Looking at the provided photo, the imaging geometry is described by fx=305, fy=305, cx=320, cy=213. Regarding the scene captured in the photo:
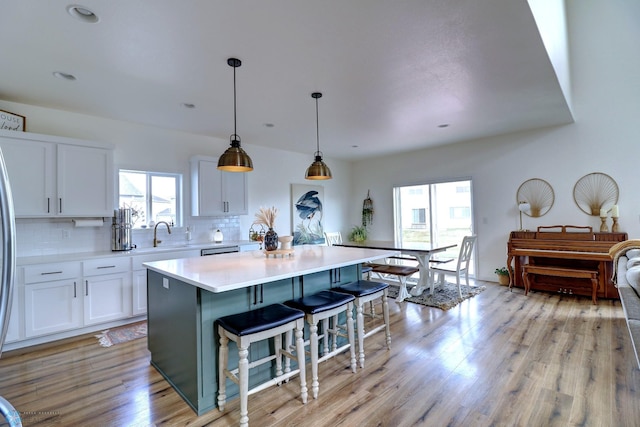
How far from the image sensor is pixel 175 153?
4.69 m

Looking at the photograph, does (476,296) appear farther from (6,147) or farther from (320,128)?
(6,147)

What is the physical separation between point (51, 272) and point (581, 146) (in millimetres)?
7169

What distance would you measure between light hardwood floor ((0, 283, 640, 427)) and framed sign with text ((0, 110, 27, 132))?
7.75ft

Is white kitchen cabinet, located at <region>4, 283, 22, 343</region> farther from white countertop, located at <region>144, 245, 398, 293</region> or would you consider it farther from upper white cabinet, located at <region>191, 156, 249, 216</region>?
upper white cabinet, located at <region>191, 156, 249, 216</region>

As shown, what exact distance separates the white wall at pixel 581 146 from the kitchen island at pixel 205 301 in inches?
149

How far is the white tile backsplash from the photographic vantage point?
3520 millimetres

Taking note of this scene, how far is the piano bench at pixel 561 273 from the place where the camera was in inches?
163

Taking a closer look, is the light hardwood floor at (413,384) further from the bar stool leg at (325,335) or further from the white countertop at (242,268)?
the white countertop at (242,268)

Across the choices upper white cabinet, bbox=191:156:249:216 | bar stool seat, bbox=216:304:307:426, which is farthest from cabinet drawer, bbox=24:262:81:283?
bar stool seat, bbox=216:304:307:426

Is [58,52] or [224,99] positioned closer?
[58,52]

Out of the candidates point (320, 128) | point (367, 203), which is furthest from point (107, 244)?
point (367, 203)

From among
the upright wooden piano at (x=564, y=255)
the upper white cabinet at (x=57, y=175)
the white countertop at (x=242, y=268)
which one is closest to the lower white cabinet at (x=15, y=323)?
the upper white cabinet at (x=57, y=175)

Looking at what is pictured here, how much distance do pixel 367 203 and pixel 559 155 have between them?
374 cm

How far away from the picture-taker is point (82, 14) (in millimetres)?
2029
